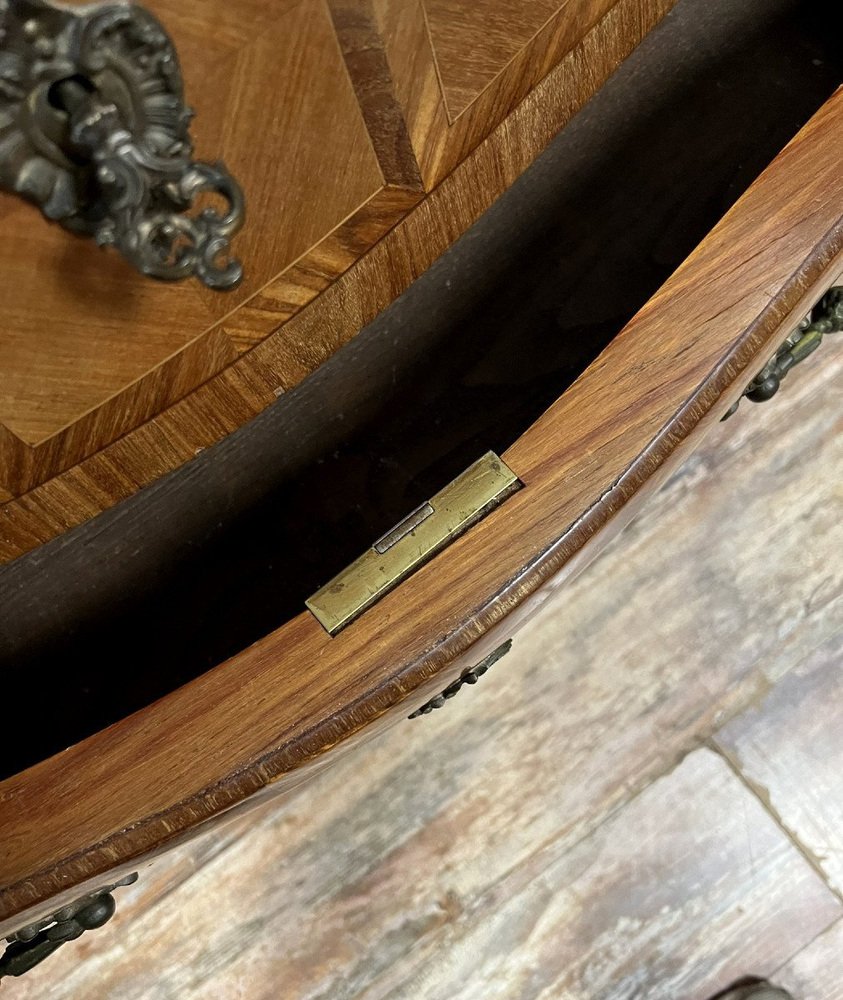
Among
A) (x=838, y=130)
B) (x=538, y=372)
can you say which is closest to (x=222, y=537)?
(x=538, y=372)

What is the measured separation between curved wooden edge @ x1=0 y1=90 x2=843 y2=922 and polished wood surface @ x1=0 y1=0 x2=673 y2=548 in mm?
134

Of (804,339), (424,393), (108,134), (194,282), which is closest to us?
(108,134)

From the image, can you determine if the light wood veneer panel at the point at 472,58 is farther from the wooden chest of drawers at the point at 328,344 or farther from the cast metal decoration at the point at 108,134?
the cast metal decoration at the point at 108,134

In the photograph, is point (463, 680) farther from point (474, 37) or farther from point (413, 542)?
point (474, 37)

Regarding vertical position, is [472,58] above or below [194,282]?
above

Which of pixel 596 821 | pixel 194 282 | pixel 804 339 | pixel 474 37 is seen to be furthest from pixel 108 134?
pixel 596 821

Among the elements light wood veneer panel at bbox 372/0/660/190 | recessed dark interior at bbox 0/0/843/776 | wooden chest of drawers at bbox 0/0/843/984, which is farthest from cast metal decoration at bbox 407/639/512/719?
light wood veneer panel at bbox 372/0/660/190

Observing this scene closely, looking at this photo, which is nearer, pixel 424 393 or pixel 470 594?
pixel 470 594

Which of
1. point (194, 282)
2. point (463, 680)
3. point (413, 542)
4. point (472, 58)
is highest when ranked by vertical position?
point (472, 58)

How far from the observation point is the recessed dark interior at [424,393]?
85 centimetres

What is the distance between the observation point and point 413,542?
0.63 meters

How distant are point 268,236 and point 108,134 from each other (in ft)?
0.45

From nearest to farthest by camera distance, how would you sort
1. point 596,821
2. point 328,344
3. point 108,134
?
1. point 108,134
2. point 328,344
3. point 596,821

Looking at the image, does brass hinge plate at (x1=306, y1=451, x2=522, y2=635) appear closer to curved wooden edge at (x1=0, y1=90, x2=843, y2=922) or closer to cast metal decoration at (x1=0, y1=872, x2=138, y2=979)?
curved wooden edge at (x1=0, y1=90, x2=843, y2=922)
